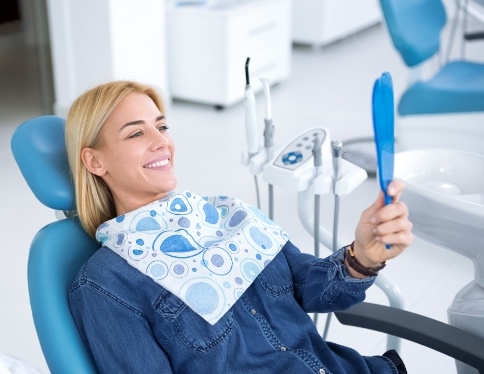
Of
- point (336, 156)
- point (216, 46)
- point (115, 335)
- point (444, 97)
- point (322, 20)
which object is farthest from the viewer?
point (322, 20)

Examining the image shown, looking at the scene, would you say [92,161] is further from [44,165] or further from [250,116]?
[250,116]

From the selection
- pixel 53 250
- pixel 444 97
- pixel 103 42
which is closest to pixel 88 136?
pixel 53 250

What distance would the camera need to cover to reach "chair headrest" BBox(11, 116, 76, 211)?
142 cm

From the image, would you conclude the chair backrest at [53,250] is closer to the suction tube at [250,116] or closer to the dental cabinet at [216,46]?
the suction tube at [250,116]

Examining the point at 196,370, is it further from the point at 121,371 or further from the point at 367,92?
the point at 367,92

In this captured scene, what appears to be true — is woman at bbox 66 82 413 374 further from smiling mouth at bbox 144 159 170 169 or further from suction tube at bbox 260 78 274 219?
suction tube at bbox 260 78 274 219

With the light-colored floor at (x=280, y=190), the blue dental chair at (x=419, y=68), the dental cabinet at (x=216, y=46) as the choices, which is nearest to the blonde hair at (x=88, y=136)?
the light-colored floor at (x=280, y=190)

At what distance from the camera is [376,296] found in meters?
2.46

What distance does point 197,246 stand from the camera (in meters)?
1.38

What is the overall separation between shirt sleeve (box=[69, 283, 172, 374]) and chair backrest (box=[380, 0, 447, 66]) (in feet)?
6.18

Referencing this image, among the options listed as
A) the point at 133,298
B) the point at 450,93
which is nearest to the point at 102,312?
the point at 133,298

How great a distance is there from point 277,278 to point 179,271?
0.65ft

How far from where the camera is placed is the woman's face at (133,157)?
4.67ft

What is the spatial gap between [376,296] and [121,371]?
4.53 ft
